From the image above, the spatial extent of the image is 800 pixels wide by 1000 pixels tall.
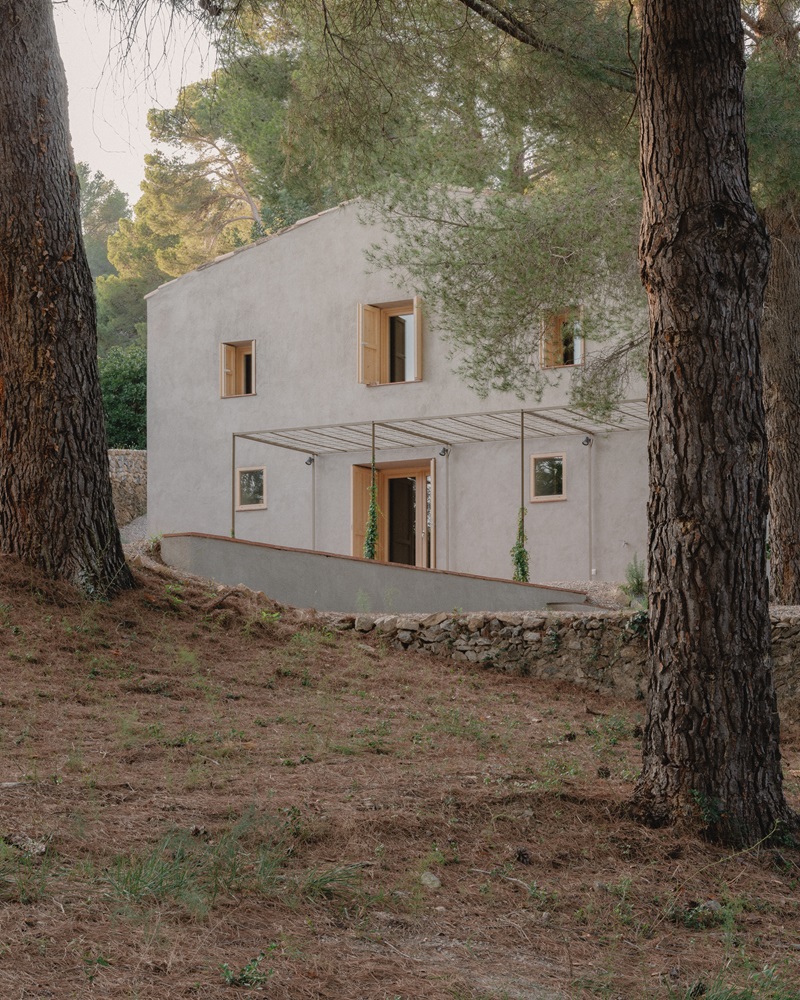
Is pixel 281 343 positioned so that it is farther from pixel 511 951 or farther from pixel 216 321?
pixel 511 951

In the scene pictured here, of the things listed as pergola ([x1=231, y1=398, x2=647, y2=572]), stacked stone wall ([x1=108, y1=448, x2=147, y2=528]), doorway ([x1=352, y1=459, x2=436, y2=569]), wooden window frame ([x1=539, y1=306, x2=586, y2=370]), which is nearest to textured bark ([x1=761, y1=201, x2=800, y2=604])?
wooden window frame ([x1=539, y1=306, x2=586, y2=370])

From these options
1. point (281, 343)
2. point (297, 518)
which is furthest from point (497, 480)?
point (281, 343)

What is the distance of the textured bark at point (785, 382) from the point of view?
33.9 feet

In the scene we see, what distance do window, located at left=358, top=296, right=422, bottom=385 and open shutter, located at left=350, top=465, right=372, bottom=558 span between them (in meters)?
1.61

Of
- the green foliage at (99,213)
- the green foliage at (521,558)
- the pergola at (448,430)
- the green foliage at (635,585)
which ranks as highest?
the green foliage at (99,213)

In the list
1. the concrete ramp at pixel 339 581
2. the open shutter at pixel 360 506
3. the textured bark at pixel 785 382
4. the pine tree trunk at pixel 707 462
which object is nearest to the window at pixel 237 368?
the open shutter at pixel 360 506

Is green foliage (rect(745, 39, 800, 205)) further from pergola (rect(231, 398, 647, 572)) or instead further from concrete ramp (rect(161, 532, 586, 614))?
pergola (rect(231, 398, 647, 572))

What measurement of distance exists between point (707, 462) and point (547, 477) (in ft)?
41.3

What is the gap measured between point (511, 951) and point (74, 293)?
628 centimetres

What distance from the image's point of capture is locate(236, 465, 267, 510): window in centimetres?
1905

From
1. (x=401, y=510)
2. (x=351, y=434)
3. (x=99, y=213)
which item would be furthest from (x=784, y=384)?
(x=99, y=213)

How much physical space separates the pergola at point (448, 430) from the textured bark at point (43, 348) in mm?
7651

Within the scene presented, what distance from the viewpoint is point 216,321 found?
19812 mm

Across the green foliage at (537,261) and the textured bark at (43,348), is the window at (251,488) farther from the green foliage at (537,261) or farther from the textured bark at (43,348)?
the textured bark at (43,348)
